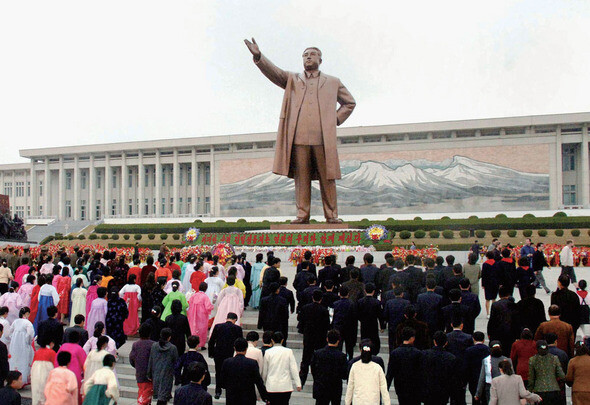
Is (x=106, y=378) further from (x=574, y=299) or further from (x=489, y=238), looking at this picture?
(x=489, y=238)

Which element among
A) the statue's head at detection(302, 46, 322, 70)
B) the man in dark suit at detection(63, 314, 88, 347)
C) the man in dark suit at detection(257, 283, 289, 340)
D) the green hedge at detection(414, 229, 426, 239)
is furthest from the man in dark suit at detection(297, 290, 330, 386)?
the green hedge at detection(414, 229, 426, 239)

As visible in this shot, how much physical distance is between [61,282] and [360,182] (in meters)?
29.7

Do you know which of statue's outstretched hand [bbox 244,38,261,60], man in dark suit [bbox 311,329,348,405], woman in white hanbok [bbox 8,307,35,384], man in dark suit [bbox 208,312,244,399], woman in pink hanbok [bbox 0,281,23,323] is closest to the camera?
man in dark suit [bbox 311,329,348,405]

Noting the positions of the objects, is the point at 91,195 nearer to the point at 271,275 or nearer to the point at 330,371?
the point at 271,275

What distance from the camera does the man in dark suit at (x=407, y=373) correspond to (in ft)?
14.0

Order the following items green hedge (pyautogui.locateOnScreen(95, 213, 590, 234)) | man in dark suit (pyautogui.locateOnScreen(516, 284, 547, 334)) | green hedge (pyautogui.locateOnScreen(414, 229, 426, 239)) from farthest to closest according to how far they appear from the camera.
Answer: green hedge (pyautogui.locateOnScreen(95, 213, 590, 234)) → green hedge (pyautogui.locateOnScreen(414, 229, 426, 239)) → man in dark suit (pyautogui.locateOnScreen(516, 284, 547, 334))

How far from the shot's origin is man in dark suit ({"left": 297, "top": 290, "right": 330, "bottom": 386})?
5250 mm

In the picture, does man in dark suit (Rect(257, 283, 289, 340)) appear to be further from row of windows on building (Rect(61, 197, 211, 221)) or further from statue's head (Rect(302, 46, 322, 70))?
row of windows on building (Rect(61, 197, 211, 221))

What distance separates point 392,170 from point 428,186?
100 inches

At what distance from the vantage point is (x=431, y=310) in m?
5.41

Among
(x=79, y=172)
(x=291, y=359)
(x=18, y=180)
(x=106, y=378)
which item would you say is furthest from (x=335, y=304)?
(x=18, y=180)

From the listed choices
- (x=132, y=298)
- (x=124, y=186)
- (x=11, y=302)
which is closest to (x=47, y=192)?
(x=124, y=186)

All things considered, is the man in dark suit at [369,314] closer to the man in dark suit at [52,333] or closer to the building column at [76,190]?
the man in dark suit at [52,333]

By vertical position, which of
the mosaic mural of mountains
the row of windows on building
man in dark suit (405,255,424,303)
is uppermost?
the mosaic mural of mountains
